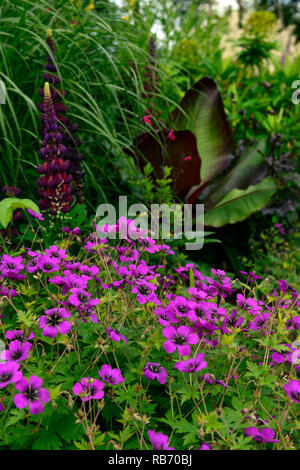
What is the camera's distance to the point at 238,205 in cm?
277

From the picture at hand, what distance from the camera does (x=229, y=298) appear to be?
2.10 metres

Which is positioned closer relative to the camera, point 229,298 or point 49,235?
point 49,235

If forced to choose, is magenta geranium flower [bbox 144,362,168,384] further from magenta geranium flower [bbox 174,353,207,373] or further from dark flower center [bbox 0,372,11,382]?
dark flower center [bbox 0,372,11,382]

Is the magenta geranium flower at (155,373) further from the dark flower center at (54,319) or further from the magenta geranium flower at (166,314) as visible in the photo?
the dark flower center at (54,319)

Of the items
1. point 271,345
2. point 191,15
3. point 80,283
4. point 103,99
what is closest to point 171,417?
point 271,345

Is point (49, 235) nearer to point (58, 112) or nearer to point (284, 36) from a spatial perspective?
point (58, 112)

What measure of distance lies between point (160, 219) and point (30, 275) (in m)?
1.02

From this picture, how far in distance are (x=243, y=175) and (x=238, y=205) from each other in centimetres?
41

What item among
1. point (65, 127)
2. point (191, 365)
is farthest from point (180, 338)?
point (65, 127)

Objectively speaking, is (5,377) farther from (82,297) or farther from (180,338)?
(180,338)

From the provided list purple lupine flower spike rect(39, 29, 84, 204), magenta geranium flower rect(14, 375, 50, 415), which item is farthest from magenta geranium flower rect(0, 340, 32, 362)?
purple lupine flower spike rect(39, 29, 84, 204)

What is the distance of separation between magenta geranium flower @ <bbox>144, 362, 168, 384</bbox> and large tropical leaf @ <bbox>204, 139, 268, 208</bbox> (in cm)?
198

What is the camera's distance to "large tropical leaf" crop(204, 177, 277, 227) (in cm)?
274
